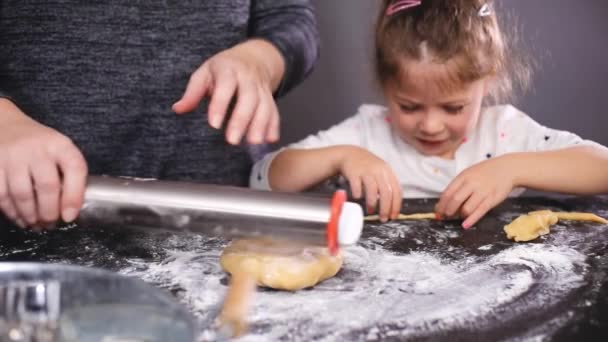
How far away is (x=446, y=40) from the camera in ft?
3.80

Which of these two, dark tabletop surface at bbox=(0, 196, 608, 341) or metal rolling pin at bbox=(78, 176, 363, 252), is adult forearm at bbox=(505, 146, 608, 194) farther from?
metal rolling pin at bbox=(78, 176, 363, 252)

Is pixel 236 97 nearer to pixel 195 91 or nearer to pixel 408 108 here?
pixel 195 91

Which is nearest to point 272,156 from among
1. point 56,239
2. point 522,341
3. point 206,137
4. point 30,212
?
point 206,137

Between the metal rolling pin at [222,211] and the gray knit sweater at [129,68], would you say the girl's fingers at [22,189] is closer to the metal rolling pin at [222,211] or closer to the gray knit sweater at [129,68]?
the metal rolling pin at [222,211]

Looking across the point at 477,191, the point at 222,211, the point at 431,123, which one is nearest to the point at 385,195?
the point at 477,191

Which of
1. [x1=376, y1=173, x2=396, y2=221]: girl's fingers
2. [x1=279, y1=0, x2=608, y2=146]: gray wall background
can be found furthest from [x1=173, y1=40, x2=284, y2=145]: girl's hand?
[x1=279, y1=0, x2=608, y2=146]: gray wall background

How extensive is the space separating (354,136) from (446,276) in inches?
26.7

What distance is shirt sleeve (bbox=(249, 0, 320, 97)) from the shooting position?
3.51 feet

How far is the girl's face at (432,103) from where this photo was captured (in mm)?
1161

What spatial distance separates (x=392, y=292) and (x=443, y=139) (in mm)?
612

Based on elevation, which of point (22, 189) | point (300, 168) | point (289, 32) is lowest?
point (300, 168)

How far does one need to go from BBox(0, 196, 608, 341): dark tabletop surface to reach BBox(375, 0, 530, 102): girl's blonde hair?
29 cm

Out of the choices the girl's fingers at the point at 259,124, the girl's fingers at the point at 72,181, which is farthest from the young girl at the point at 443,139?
the girl's fingers at the point at 72,181

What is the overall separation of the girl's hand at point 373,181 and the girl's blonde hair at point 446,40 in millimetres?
178
